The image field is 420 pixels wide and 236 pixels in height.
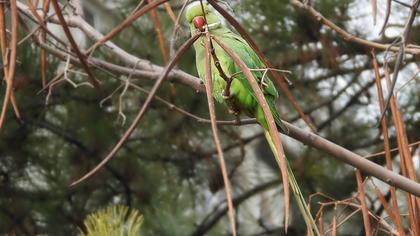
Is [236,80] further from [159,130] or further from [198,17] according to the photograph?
[159,130]

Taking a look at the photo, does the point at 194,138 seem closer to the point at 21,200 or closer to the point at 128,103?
the point at 128,103

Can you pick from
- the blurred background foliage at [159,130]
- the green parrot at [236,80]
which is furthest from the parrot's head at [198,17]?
the blurred background foliage at [159,130]

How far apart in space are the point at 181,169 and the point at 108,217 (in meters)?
1.57

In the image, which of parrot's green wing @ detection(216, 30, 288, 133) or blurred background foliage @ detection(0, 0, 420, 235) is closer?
parrot's green wing @ detection(216, 30, 288, 133)

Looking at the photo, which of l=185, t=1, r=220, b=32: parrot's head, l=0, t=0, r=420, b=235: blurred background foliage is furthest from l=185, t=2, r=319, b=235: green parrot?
l=0, t=0, r=420, b=235: blurred background foliage

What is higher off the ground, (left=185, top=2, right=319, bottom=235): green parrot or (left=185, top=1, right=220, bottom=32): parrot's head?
(left=185, top=1, right=220, bottom=32): parrot's head

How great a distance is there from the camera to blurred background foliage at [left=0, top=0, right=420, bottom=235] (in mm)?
2658

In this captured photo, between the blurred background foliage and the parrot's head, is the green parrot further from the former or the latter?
the blurred background foliage

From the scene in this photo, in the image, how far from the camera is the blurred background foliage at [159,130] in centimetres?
266

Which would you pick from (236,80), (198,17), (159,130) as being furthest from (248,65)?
(159,130)

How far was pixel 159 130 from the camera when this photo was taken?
290 cm

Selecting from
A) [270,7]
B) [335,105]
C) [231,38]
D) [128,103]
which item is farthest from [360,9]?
[231,38]

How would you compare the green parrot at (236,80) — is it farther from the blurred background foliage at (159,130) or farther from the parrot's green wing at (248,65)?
the blurred background foliage at (159,130)

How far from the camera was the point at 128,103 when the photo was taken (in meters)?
2.80
